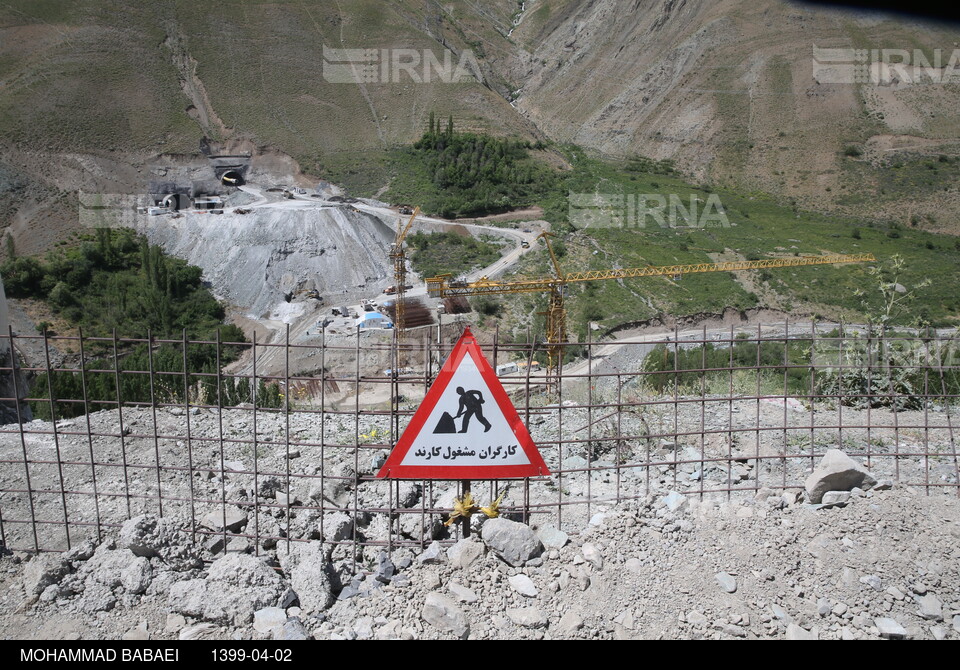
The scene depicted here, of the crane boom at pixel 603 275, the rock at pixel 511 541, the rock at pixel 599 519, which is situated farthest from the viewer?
the crane boom at pixel 603 275

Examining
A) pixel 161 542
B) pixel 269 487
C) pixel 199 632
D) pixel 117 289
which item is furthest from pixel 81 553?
pixel 117 289

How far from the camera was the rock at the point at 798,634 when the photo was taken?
3924 mm

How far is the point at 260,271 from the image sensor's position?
34.3 meters

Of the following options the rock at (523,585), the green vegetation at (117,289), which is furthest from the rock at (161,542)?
the green vegetation at (117,289)

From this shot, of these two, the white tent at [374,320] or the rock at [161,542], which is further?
the white tent at [374,320]

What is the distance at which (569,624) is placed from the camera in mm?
3973

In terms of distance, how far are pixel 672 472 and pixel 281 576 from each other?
123 inches

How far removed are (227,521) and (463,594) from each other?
5.88 feet

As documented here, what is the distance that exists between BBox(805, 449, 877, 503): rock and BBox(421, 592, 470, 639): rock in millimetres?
2585

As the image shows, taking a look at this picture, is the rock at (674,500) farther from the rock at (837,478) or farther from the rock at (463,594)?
the rock at (463,594)

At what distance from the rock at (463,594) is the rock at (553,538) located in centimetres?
61

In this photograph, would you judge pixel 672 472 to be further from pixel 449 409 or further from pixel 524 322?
pixel 524 322

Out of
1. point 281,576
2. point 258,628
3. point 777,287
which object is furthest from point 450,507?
point 777,287

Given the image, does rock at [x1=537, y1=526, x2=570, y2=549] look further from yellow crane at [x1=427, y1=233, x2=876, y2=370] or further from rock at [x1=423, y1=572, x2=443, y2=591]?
yellow crane at [x1=427, y1=233, x2=876, y2=370]
